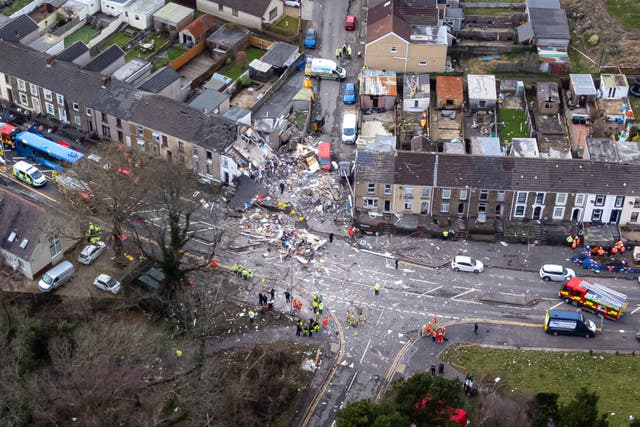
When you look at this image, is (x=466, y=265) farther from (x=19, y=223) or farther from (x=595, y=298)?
(x=19, y=223)

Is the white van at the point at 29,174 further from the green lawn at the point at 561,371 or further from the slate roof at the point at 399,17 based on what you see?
the green lawn at the point at 561,371

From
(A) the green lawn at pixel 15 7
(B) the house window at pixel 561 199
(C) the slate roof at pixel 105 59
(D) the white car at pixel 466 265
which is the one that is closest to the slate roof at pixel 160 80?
(C) the slate roof at pixel 105 59

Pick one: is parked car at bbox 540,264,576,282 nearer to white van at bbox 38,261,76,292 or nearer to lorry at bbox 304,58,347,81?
lorry at bbox 304,58,347,81

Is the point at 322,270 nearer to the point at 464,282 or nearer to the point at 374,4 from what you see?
the point at 464,282

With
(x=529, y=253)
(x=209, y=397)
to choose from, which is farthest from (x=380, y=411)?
(x=529, y=253)

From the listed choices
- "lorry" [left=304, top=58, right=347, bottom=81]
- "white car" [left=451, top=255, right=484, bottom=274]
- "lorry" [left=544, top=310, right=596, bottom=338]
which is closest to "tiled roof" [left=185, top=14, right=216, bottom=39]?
"lorry" [left=304, top=58, right=347, bottom=81]

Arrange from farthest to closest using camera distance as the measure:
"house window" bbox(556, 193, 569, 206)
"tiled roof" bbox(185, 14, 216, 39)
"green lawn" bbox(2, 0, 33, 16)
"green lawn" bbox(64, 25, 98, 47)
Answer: "green lawn" bbox(2, 0, 33, 16)
"green lawn" bbox(64, 25, 98, 47)
"tiled roof" bbox(185, 14, 216, 39)
"house window" bbox(556, 193, 569, 206)

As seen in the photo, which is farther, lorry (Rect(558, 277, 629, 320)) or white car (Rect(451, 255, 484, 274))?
white car (Rect(451, 255, 484, 274))
